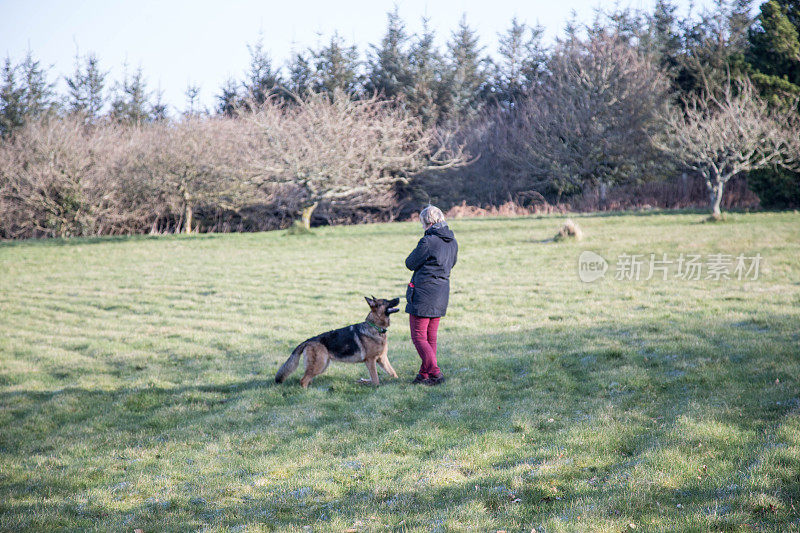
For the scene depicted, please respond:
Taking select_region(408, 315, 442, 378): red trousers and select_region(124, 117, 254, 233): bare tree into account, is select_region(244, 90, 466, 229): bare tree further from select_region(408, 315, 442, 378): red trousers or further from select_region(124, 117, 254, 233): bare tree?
select_region(408, 315, 442, 378): red trousers

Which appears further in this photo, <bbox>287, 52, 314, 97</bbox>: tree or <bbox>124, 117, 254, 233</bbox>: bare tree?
<bbox>287, 52, 314, 97</bbox>: tree

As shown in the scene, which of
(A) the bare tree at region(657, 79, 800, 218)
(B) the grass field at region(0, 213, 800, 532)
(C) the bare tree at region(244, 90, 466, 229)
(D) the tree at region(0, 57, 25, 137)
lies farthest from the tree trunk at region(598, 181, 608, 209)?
(D) the tree at region(0, 57, 25, 137)

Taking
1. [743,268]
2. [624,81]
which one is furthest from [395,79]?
[743,268]

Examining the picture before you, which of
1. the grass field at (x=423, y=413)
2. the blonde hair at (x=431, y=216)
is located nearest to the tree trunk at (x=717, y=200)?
the grass field at (x=423, y=413)

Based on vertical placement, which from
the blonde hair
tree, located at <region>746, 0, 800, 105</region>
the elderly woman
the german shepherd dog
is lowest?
the german shepherd dog

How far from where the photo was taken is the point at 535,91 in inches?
1724

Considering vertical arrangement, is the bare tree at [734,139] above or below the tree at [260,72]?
below

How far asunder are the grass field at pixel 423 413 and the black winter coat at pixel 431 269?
1.09 m

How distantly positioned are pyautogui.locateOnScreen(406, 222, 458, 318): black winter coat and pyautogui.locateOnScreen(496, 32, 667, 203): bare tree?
1179 inches

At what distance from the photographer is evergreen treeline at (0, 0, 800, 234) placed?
1278 inches

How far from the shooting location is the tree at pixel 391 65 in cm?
4647

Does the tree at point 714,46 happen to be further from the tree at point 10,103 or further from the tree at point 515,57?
the tree at point 10,103

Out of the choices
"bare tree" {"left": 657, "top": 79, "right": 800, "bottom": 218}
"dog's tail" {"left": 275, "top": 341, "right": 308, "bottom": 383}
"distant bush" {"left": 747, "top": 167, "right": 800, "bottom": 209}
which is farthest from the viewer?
"distant bush" {"left": 747, "top": 167, "right": 800, "bottom": 209}

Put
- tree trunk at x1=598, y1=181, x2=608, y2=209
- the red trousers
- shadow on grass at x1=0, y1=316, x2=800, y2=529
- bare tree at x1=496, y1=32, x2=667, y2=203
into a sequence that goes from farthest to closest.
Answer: bare tree at x1=496, y1=32, x2=667, y2=203
tree trunk at x1=598, y1=181, x2=608, y2=209
the red trousers
shadow on grass at x1=0, y1=316, x2=800, y2=529
